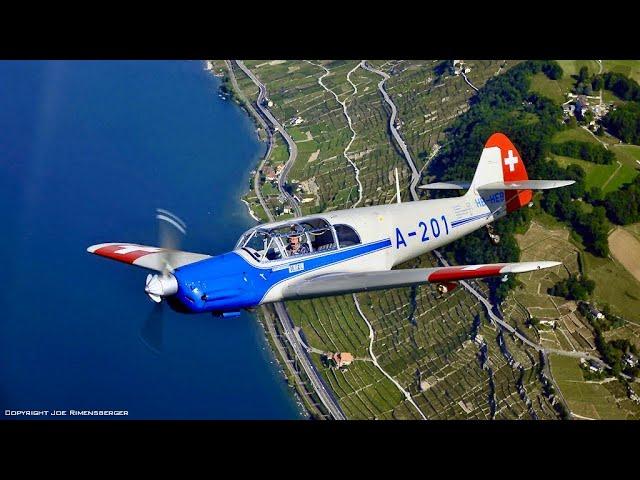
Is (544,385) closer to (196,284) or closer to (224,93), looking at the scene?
(196,284)

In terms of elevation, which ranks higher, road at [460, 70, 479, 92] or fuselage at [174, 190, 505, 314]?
road at [460, 70, 479, 92]

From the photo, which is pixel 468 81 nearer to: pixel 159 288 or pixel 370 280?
pixel 370 280

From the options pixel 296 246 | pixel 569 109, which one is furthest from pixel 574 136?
pixel 296 246

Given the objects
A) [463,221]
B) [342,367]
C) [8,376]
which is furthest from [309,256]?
[8,376]

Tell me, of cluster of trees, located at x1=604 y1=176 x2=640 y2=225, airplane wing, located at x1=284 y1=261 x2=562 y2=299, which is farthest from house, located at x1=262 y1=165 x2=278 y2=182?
airplane wing, located at x1=284 y1=261 x2=562 y2=299

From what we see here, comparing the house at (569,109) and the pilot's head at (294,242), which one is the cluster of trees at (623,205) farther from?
Answer: the pilot's head at (294,242)

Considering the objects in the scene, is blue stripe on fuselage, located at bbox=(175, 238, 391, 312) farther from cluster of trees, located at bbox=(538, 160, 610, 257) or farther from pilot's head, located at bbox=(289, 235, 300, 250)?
cluster of trees, located at bbox=(538, 160, 610, 257)
